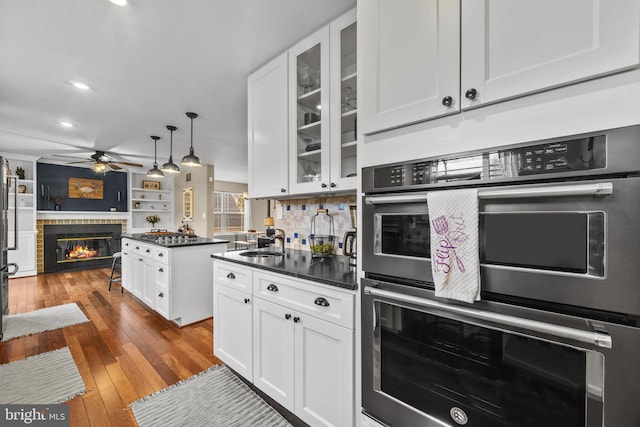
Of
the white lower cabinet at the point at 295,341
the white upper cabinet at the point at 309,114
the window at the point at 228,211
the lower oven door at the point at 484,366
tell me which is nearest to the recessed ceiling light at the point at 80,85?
the white upper cabinet at the point at 309,114

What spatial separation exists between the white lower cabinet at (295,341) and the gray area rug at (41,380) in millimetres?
1124

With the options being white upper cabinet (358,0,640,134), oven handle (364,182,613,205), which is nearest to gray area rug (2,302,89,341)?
white upper cabinet (358,0,640,134)

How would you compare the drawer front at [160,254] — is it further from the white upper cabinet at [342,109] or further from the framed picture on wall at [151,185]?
the framed picture on wall at [151,185]

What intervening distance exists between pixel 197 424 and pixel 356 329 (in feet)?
3.96

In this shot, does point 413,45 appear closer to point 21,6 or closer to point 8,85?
point 21,6

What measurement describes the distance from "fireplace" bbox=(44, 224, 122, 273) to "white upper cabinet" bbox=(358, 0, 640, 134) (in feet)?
20.8

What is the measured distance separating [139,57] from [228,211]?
23.1 feet

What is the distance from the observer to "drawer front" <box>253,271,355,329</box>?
1283 mm

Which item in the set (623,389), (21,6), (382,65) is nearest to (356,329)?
(623,389)

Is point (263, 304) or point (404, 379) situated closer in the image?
point (404, 379)

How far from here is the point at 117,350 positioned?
2473 millimetres

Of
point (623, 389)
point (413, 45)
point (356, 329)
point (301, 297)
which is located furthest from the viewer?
point (301, 297)

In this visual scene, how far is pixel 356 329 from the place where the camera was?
124 centimetres

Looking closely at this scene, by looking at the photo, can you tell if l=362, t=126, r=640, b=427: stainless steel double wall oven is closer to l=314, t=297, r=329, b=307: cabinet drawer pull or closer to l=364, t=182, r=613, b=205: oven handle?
l=364, t=182, r=613, b=205: oven handle
